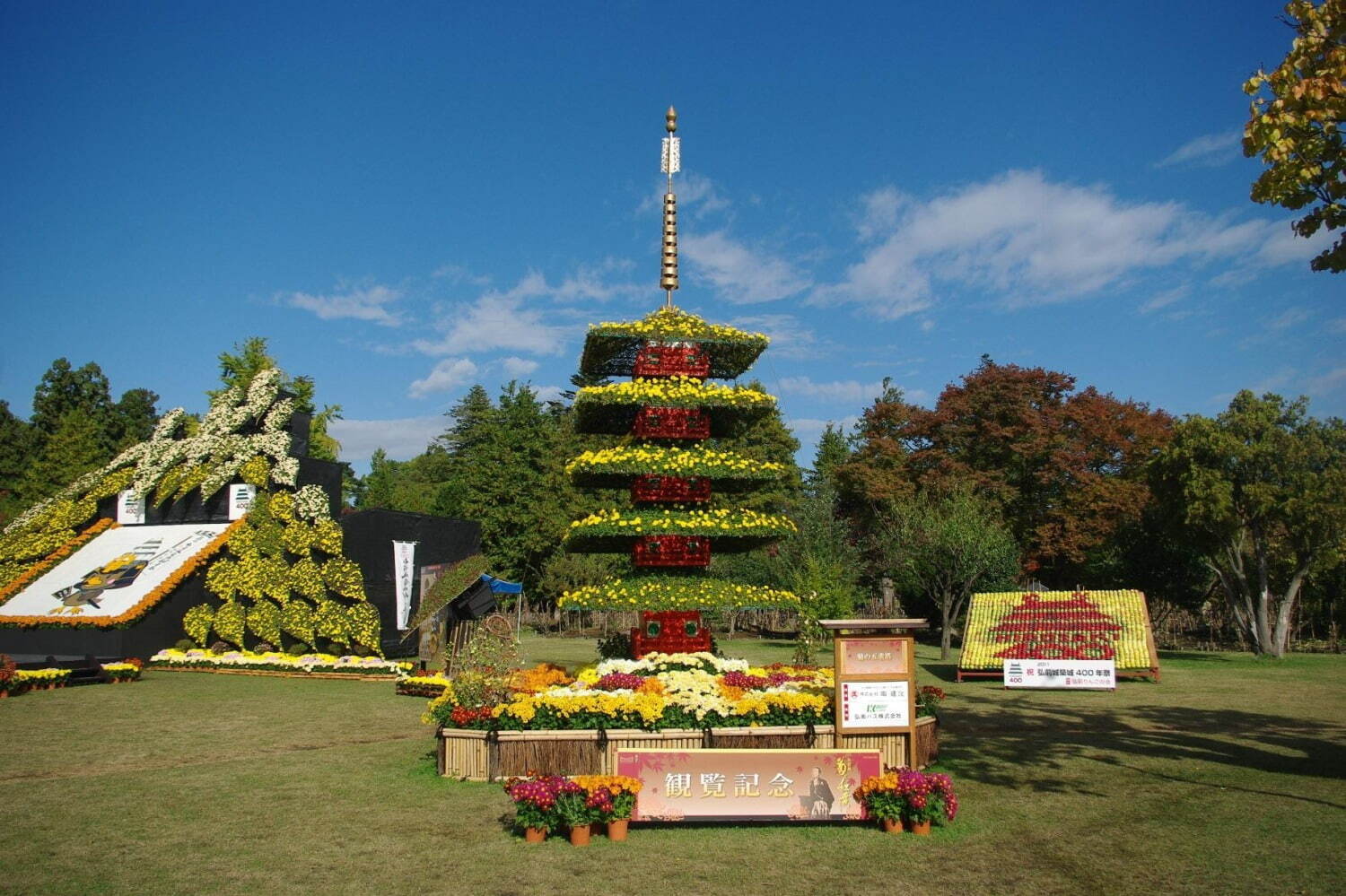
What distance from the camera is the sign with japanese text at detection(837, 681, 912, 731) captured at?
1230cm

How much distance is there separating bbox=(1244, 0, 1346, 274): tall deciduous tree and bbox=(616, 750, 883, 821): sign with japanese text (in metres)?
8.30

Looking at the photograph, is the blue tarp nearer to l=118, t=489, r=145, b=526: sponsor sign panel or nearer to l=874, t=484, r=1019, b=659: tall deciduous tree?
l=118, t=489, r=145, b=526: sponsor sign panel

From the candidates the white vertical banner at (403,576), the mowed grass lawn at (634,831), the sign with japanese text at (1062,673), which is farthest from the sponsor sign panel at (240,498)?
the sign with japanese text at (1062,673)

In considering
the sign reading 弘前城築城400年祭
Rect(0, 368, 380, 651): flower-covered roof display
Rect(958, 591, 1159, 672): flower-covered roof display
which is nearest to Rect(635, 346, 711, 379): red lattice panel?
the sign reading 弘前城築城400年祭

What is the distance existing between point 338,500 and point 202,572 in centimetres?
477

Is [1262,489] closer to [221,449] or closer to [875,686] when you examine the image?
[875,686]

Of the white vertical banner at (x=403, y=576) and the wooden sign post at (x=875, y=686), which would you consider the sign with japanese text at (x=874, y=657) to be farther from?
the white vertical banner at (x=403, y=576)

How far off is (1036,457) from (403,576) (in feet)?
98.1

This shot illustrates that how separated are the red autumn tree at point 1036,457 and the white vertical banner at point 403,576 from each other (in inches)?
943

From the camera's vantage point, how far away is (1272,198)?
10367 mm

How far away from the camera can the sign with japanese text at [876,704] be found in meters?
12.3

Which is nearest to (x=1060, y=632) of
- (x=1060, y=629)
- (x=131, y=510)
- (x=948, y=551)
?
(x=1060, y=629)

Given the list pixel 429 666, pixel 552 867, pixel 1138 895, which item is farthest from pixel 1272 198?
pixel 429 666

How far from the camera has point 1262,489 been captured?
95.5ft
